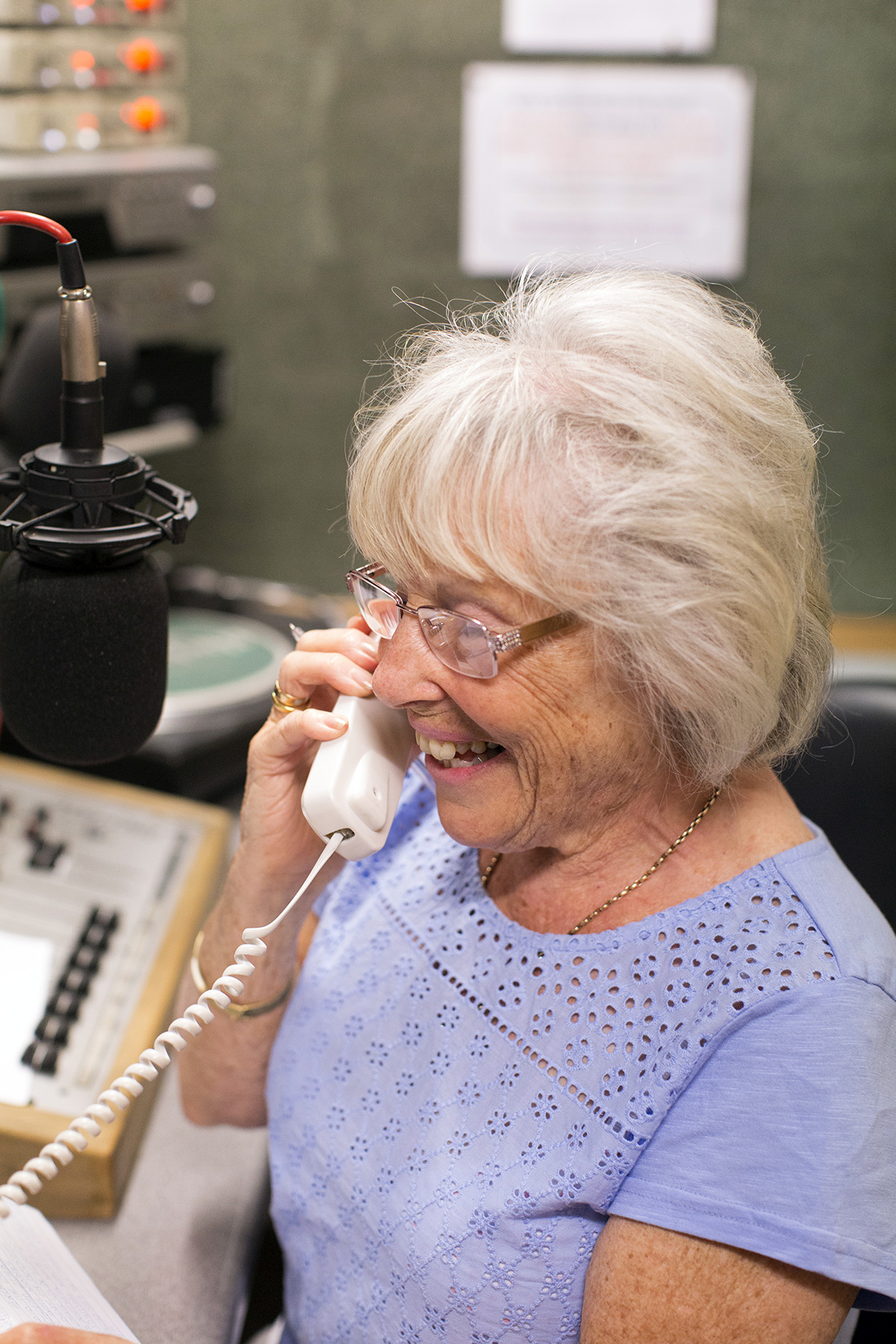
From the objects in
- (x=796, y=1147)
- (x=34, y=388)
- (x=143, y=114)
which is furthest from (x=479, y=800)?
(x=143, y=114)

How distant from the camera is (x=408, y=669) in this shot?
2.60 feet

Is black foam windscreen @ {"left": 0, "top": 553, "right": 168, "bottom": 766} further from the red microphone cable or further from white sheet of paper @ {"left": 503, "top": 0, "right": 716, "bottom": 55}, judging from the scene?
white sheet of paper @ {"left": 503, "top": 0, "right": 716, "bottom": 55}

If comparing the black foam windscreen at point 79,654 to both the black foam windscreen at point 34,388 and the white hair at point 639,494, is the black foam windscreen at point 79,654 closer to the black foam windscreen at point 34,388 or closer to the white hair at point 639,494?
the white hair at point 639,494

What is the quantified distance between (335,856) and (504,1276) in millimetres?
350

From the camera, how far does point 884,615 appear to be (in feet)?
7.60

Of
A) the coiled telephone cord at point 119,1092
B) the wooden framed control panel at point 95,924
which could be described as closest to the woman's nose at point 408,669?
the coiled telephone cord at point 119,1092

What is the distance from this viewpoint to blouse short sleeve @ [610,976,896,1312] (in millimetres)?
665

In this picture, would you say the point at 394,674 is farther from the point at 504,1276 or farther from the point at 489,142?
the point at 489,142

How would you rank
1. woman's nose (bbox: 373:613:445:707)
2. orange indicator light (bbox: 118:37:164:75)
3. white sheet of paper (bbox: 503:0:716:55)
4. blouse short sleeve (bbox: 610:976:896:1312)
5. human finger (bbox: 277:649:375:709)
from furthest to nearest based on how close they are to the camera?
white sheet of paper (bbox: 503:0:716:55)
orange indicator light (bbox: 118:37:164:75)
human finger (bbox: 277:649:375:709)
woman's nose (bbox: 373:613:445:707)
blouse short sleeve (bbox: 610:976:896:1312)

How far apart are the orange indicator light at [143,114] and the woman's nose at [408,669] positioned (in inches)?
43.7

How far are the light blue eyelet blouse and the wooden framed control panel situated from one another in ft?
0.45

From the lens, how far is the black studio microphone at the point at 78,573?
0.69m

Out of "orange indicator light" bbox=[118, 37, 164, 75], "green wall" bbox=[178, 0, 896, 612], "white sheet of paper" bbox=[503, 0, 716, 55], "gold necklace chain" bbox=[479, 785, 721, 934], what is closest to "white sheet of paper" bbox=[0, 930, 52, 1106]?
"gold necklace chain" bbox=[479, 785, 721, 934]

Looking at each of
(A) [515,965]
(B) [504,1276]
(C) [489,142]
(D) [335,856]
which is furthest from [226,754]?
(C) [489,142]
